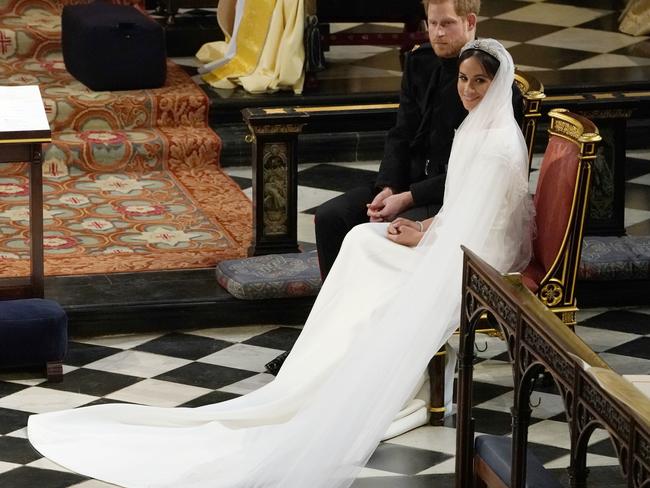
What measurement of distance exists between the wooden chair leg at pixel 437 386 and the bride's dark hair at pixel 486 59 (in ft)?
3.37

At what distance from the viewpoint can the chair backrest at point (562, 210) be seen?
18.3ft

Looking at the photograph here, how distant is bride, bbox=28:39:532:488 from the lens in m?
5.03

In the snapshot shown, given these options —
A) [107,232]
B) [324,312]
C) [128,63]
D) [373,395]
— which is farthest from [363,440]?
[128,63]

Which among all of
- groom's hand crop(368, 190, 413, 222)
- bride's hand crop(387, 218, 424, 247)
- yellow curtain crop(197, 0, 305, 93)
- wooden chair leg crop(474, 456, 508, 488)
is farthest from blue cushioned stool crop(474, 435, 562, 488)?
yellow curtain crop(197, 0, 305, 93)

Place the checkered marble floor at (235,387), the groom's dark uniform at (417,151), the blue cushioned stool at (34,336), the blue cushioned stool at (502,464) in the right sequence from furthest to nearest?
1. the groom's dark uniform at (417,151)
2. the blue cushioned stool at (34,336)
3. the checkered marble floor at (235,387)
4. the blue cushioned stool at (502,464)

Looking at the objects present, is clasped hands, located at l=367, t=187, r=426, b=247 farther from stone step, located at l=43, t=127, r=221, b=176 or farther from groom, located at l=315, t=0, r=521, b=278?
stone step, located at l=43, t=127, r=221, b=176

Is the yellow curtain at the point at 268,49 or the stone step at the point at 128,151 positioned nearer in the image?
the stone step at the point at 128,151

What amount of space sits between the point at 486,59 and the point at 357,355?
3.78 ft

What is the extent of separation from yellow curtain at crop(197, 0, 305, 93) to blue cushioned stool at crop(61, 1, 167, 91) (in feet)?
1.68

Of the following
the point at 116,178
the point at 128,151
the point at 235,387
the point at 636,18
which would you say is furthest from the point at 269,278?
the point at 636,18

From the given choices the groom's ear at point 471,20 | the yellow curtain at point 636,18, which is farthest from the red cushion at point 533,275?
the yellow curtain at point 636,18

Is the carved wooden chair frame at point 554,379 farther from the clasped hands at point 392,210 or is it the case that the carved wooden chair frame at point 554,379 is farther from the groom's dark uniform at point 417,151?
the groom's dark uniform at point 417,151

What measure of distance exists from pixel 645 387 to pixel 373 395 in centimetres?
136

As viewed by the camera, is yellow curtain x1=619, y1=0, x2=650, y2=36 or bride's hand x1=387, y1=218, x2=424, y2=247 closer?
bride's hand x1=387, y1=218, x2=424, y2=247
